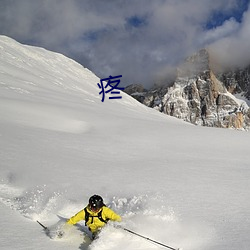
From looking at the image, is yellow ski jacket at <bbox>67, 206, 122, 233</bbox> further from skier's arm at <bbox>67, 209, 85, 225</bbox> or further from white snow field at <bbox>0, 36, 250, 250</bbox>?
white snow field at <bbox>0, 36, 250, 250</bbox>

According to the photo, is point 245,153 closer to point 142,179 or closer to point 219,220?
point 142,179

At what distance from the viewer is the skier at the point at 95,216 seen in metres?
5.74

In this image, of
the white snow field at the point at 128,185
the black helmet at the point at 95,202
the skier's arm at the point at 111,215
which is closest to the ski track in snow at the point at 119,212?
the white snow field at the point at 128,185

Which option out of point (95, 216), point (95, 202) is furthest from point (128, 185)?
point (95, 202)

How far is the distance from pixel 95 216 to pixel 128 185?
2301 mm

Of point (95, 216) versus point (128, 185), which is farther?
point (128, 185)

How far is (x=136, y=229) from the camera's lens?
5.78 metres

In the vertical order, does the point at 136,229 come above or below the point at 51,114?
below

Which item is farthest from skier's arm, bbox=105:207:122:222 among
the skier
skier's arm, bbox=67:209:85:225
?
skier's arm, bbox=67:209:85:225

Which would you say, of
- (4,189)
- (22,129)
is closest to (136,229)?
(4,189)

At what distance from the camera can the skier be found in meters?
5.74

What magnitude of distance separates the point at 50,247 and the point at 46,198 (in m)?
2.32

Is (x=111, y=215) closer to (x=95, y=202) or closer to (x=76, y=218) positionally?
Result: (x=95, y=202)

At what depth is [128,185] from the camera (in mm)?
8031
